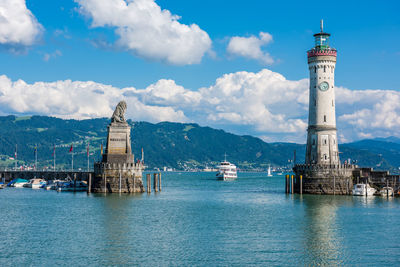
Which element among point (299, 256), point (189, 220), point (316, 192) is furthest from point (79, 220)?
point (316, 192)

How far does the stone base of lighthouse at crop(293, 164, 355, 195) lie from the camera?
3900 inches

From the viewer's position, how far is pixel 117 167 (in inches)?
3868

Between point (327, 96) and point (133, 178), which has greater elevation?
point (327, 96)

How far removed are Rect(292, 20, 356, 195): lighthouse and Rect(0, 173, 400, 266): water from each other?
10.2 m

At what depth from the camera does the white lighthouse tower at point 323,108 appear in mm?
100875

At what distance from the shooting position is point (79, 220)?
220ft

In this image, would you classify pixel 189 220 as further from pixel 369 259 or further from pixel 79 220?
pixel 369 259

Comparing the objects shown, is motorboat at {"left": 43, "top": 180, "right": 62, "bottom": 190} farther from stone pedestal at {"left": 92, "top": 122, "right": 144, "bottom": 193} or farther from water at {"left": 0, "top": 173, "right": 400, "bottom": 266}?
water at {"left": 0, "top": 173, "right": 400, "bottom": 266}

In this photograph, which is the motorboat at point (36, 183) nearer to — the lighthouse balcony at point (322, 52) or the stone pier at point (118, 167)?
the stone pier at point (118, 167)

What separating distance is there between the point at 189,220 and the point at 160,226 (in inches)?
266

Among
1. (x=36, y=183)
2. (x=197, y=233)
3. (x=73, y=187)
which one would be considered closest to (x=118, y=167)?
(x=73, y=187)

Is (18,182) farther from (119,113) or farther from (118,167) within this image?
(118,167)

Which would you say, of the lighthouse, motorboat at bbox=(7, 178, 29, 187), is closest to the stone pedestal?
the lighthouse

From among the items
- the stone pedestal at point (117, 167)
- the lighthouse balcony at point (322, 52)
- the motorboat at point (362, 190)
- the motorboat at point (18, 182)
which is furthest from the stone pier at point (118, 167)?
the motorboat at point (18, 182)
